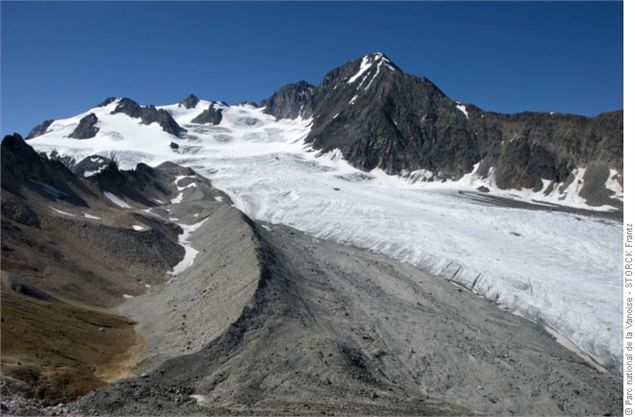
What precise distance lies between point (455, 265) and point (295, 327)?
2309cm

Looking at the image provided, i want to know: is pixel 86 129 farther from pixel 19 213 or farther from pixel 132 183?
pixel 19 213

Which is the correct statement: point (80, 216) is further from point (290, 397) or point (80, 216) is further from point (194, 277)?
point (290, 397)

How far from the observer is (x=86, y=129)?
173625 mm

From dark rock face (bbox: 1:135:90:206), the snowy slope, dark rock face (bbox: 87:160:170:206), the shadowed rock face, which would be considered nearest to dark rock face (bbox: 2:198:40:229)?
dark rock face (bbox: 1:135:90:206)

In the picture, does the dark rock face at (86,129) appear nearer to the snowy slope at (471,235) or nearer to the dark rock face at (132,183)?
the snowy slope at (471,235)

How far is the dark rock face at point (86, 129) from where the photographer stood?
17075cm

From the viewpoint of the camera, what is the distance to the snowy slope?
1374 inches

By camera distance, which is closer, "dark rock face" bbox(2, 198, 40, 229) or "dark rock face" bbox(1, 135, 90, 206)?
"dark rock face" bbox(2, 198, 40, 229)

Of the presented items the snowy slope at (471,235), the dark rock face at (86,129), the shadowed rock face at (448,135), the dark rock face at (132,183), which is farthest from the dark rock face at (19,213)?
the dark rock face at (86,129)

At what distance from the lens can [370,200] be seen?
73000mm

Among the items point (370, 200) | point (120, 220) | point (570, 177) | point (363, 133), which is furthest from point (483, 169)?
point (120, 220)

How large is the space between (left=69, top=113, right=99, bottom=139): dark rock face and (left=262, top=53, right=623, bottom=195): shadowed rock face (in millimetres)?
72948

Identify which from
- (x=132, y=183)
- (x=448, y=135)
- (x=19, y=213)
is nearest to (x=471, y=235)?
(x=19, y=213)

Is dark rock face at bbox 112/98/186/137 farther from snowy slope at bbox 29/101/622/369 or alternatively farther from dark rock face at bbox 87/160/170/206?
dark rock face at bbox 87/160/170/206
